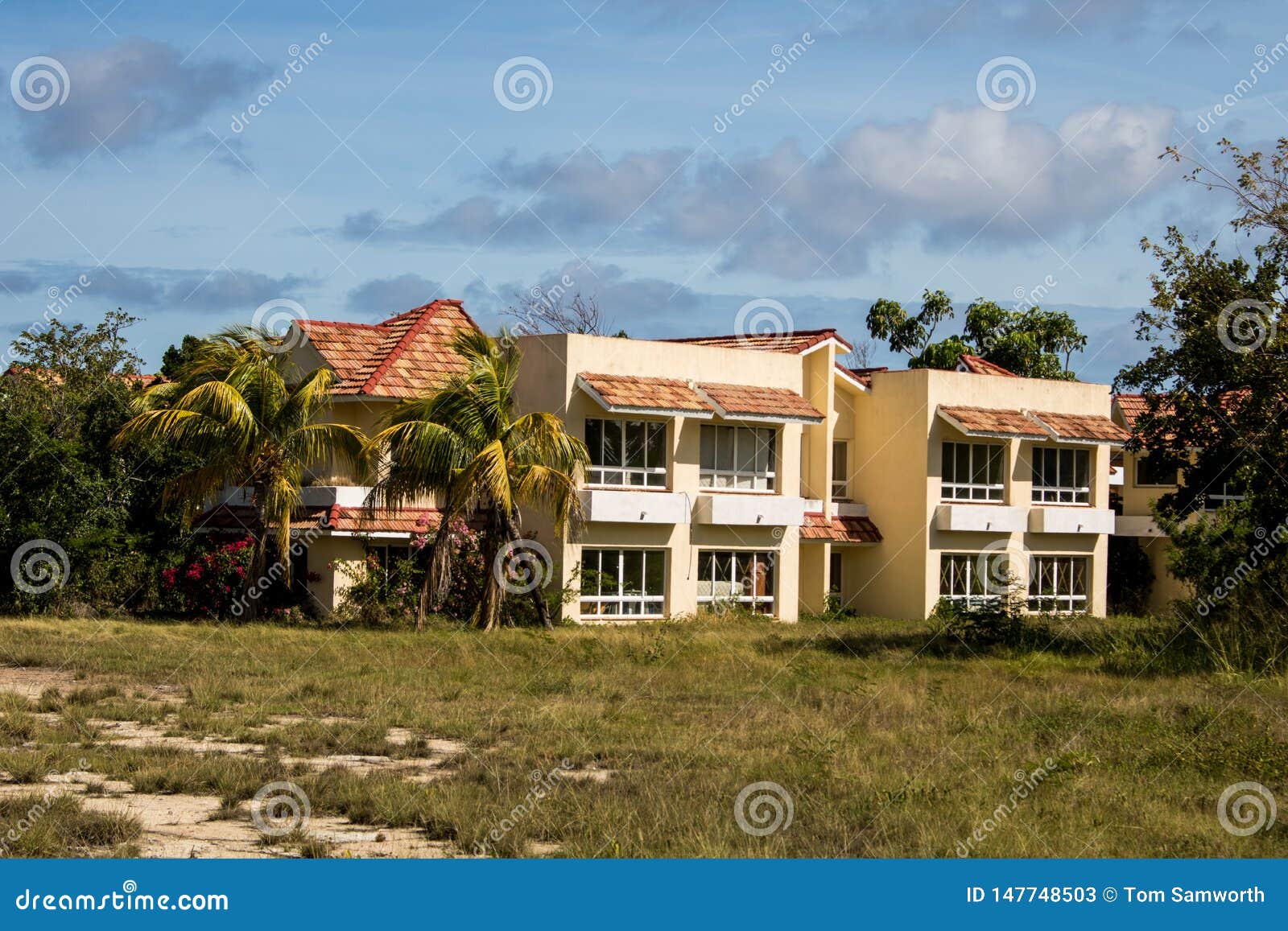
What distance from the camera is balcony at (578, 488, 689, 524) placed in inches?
1278

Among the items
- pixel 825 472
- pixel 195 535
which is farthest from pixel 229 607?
pixel 825 472

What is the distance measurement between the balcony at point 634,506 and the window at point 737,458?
1403mm

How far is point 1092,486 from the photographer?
4306 cm

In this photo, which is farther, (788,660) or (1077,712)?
(788,660)

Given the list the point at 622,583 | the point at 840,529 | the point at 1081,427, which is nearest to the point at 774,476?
the point at 840,529

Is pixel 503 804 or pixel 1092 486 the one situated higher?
pixel 1092 486

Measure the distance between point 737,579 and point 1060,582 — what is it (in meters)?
11.2

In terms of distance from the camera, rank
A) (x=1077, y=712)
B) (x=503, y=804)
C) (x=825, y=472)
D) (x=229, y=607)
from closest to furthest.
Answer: (x=503, y=804), (x=1077, y=712), (x=229, y=607), (x=825, y=472)

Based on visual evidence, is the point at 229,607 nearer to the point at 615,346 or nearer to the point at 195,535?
the point at 195,535

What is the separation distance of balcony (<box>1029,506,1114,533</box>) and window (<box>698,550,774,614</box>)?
8607 millimetres

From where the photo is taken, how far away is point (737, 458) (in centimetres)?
3606

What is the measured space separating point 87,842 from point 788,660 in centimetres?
1677

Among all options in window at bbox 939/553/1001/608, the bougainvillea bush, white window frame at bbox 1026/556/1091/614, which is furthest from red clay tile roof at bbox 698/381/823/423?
the bougainvillea bush

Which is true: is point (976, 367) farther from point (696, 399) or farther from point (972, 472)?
point (696, 399)
